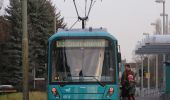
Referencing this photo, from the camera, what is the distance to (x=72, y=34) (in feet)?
68.5

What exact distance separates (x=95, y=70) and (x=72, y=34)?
159 cm

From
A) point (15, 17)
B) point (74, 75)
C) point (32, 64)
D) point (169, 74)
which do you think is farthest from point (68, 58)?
point (15, 17)

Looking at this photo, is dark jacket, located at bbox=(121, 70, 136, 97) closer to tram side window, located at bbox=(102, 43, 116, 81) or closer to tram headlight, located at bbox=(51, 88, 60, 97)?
tram side window, located at bbox=(102, 43, 116, 81)

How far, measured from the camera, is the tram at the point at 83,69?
20141 mm

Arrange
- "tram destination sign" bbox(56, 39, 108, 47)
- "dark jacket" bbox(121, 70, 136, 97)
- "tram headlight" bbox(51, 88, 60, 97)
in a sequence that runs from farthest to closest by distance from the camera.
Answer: "dark jacket" bbox(121, 70, 136, 97) < "tram destination sign" bbox(56, 39, 108, 47) < "tram headlight" bbox(51, 88, 60, 97)

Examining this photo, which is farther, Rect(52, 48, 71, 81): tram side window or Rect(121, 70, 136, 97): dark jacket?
Rect(121, 70, 136, 97): dark jacket

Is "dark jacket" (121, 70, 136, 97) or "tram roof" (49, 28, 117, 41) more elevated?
"tram roof" (49, 28, 117, 41)

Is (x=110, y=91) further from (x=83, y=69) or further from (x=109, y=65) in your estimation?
(x=83, y=69)

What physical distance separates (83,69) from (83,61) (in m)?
0.30

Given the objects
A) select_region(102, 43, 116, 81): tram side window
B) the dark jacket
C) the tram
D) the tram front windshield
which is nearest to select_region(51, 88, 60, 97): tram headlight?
the tram

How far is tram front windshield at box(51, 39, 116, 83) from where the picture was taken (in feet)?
66.2

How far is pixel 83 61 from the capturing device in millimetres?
20344

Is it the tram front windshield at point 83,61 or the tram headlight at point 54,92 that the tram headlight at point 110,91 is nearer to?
the tram front windshield at point 83,61

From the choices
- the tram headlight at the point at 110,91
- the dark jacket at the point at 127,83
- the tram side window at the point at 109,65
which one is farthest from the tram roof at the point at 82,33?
the dark jacket at the point at 127,83
